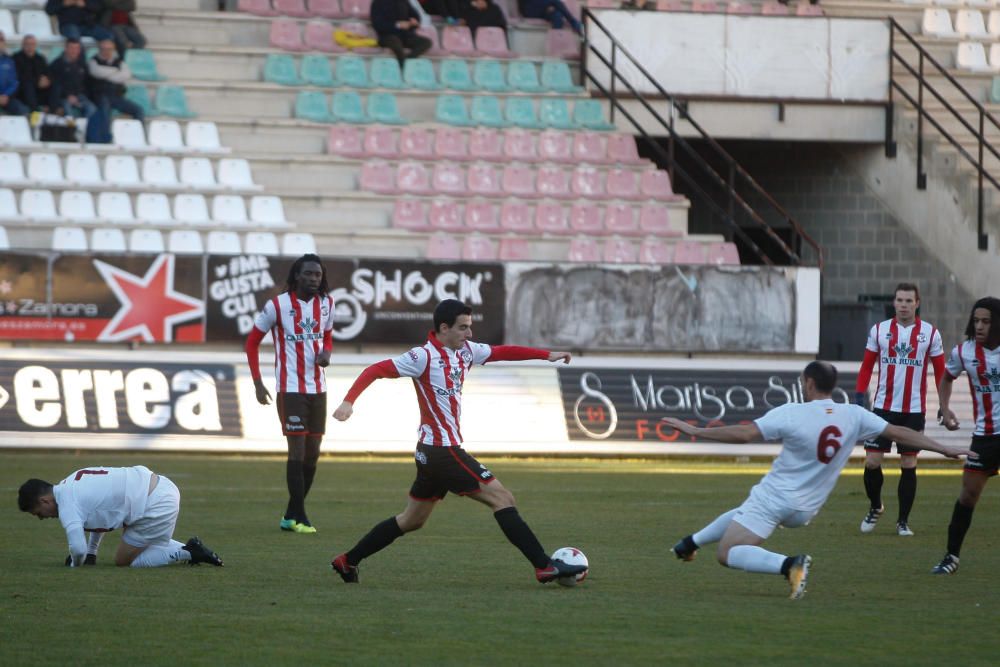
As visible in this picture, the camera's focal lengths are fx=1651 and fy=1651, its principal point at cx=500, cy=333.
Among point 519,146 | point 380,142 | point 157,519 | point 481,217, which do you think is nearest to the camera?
point 157,519

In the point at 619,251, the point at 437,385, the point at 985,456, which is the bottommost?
the point at 985,456

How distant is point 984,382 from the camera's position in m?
10.8

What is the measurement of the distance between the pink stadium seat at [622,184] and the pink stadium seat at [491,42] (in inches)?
136

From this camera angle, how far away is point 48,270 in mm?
21375

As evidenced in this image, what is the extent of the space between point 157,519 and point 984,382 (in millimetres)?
5362

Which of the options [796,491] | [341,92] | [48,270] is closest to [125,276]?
[48,270]

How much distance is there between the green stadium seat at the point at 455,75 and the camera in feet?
89.3

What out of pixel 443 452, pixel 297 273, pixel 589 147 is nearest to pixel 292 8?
pixel 589 147

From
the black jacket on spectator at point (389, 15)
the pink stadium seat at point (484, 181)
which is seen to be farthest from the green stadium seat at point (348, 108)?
the pink stadium seat at point (484, 181)

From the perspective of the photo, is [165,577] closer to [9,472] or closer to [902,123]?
[9,472]

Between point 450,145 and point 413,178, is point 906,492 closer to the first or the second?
point 413,178

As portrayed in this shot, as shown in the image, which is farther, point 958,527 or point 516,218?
point 516,218

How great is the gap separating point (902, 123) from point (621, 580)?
20263mm

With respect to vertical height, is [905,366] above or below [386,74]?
below
